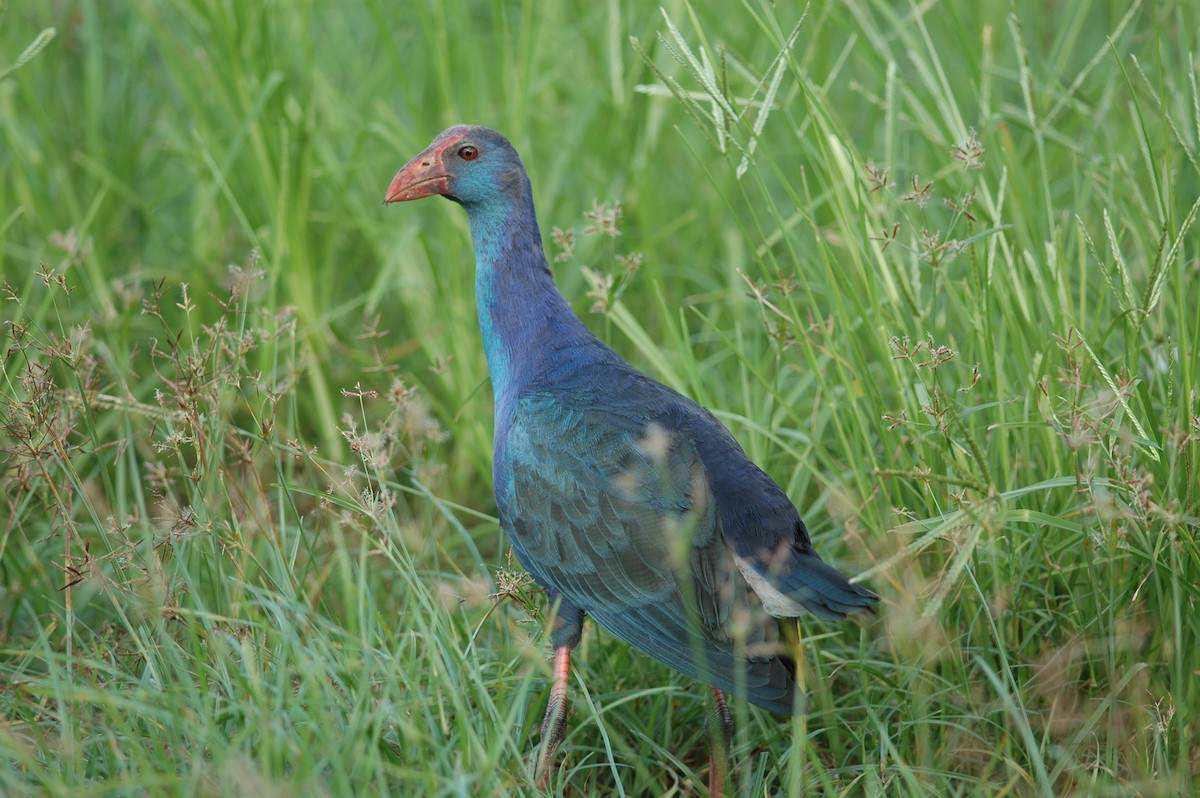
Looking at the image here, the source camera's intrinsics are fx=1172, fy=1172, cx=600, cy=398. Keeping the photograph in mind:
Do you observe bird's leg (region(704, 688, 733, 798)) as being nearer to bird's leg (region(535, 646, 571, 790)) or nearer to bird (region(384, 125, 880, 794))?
bird (region(384, 125, 880, 794))

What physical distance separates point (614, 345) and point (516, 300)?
133 centimetres

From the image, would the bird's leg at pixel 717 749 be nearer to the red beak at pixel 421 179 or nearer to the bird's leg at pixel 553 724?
the bird's leg at pixel 553 724

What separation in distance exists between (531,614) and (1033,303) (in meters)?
1.71

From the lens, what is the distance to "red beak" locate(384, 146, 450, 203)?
10.9ft

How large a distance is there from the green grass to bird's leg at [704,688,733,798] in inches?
2.4

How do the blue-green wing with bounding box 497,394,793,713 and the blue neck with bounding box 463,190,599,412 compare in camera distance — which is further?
the blue neck with bounding box 463,190,599,412

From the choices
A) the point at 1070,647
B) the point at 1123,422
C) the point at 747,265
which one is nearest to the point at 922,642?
the point at 1070,647

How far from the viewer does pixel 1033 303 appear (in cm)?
340

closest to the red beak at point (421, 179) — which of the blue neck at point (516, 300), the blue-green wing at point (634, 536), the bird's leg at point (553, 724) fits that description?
the blue neck at point (516, 300)

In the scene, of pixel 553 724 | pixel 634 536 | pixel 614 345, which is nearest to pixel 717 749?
pixel 553 724

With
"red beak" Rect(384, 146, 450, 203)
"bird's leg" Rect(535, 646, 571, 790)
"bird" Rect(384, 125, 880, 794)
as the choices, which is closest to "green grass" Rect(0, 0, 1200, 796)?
"bird's leg" Rect(535, 646, 571, 790)

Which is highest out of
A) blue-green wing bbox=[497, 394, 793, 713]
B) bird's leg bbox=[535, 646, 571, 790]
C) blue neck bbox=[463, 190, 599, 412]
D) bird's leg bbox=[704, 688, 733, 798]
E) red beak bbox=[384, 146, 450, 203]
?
red beak bbox=[384, 146, 450, 203]

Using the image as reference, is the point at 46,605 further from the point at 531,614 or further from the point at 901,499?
the point at 901,499

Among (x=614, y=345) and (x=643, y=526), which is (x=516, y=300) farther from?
(x=614, y=345)
